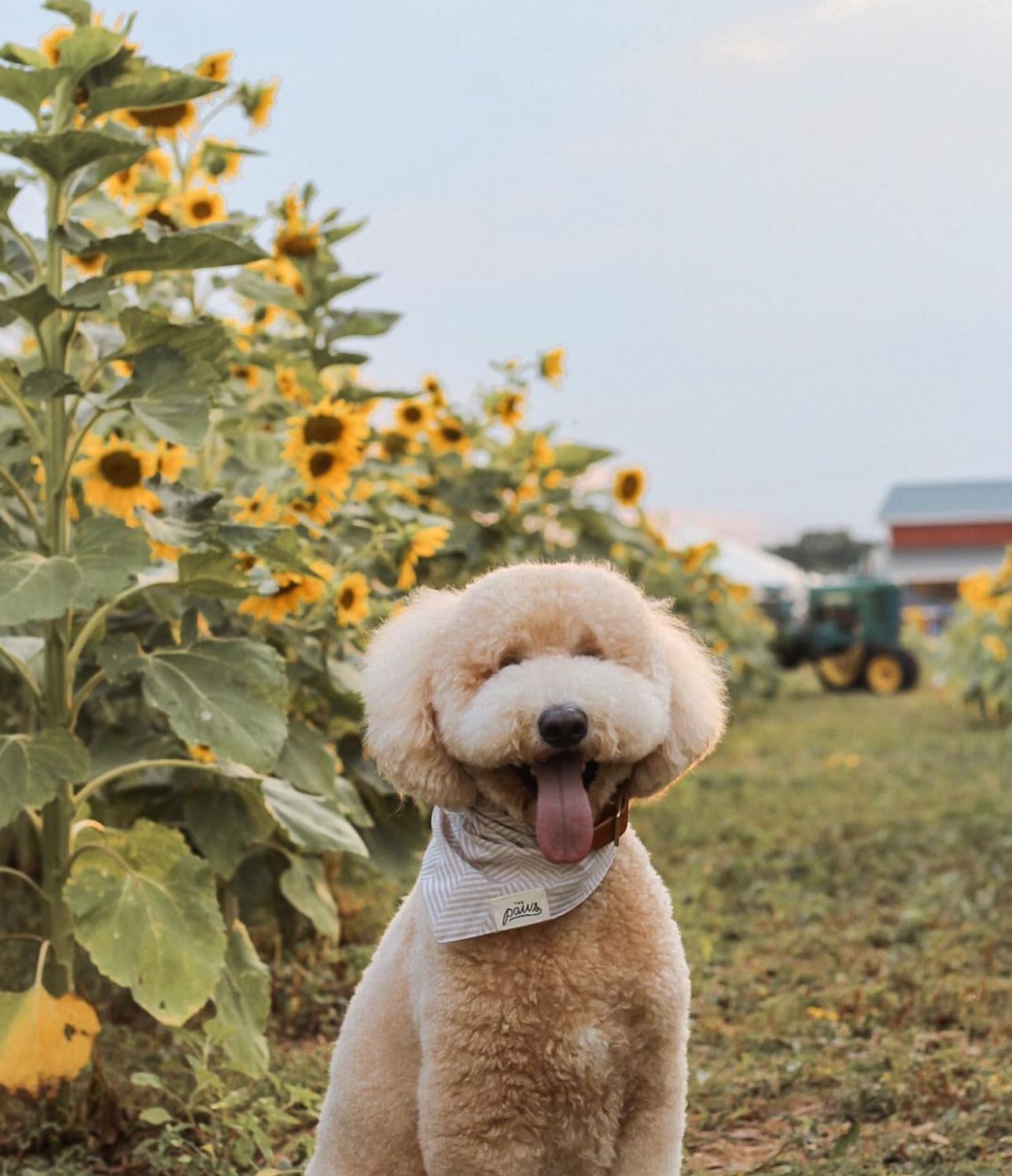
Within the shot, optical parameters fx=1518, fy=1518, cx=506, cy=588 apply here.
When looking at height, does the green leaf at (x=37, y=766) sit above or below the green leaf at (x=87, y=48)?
below

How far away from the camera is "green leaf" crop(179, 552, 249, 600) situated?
281 centimetres

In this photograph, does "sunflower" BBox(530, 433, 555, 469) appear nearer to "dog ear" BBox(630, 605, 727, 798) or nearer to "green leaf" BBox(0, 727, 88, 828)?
"green leaf" BBox(0, 727, 88, 828)

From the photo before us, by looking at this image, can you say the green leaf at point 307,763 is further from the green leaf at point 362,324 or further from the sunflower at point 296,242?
the sunflower at point 296,242

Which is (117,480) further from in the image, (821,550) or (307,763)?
(821,550)

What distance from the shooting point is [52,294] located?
8.94ft

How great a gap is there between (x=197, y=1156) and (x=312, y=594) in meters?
1.17

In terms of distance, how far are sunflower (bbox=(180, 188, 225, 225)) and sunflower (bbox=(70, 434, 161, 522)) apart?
1137 millimetres

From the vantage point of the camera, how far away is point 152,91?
276cm

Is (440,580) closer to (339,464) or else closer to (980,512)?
(339,464)

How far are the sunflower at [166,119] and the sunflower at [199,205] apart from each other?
0.16 metres

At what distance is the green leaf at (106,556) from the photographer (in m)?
2.53

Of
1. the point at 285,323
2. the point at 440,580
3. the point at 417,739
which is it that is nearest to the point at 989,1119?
the point at 417,739

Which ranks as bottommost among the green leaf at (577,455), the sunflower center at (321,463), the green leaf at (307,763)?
the green leaf at (307,763)

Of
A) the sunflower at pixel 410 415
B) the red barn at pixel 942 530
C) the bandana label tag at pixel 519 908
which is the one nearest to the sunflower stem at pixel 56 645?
the bandana label tag at pixel 519 908
